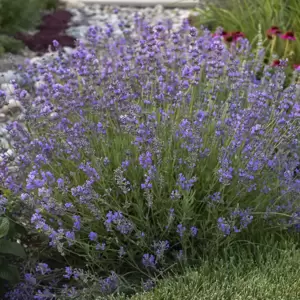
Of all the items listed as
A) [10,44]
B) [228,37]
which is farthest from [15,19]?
[228,37]

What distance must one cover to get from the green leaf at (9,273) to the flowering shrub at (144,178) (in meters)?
0.07

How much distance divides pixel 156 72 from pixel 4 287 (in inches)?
54.7

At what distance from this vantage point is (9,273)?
95.3 inches

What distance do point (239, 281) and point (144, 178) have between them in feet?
2.14

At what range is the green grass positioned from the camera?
6.91ft

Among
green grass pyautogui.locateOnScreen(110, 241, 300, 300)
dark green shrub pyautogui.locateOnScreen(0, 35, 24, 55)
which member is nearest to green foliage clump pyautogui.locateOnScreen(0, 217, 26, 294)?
green grass pyautogui.locateOnScreen(110, 241, 300, 300)

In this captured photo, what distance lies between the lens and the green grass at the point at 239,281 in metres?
2.11

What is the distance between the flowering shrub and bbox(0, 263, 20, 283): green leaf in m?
0.07

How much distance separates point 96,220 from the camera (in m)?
2.46

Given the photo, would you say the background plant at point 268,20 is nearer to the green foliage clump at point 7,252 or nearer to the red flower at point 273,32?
the red flower at point 273,32

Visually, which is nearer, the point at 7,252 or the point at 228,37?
the point at 7,252

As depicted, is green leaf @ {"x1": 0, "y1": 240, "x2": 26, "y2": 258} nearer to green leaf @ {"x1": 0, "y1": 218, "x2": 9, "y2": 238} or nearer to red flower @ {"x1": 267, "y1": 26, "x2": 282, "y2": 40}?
green leaf @ {"x1": 0, "y1": 218, "x2": 9, "y2": 238}

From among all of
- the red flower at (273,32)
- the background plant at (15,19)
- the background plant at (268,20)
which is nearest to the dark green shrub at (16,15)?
the background plant at (15,19)

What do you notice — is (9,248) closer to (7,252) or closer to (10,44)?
A: (7,252)
